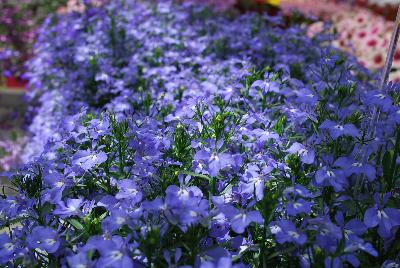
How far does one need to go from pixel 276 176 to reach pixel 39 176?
0.79 meters

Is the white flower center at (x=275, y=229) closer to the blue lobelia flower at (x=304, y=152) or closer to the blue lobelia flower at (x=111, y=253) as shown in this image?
the blue lobelia flower at (x=304, y=152)

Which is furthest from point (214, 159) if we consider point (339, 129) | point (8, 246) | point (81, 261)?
point (8, 246)

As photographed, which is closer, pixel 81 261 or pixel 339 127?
pixel 81 261

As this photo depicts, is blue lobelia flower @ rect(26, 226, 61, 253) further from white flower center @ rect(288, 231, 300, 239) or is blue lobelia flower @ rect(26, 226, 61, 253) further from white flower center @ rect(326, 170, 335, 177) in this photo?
white flower center @ rect(326, 170, 335, 177)

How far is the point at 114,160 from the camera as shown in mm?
1731

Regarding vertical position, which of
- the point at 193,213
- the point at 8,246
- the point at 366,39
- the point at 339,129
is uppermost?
the point at 339,129

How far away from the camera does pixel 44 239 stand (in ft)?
4.55

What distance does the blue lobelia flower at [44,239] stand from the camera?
1.38 meters

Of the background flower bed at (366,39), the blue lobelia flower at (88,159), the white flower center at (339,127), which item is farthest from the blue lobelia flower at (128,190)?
the background flower bed at (366,39)

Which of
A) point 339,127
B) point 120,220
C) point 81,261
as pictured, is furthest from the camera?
point 339,127

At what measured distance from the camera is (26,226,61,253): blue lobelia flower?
138 centimetres

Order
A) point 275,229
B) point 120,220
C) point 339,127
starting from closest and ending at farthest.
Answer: point 120,220
point 275,229
point 339,127

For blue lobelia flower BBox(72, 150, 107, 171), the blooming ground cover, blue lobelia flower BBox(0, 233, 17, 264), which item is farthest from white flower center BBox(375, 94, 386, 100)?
blue lobelia flower BBox(0, 233, 17, 264)

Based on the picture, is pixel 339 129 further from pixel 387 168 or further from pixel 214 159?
pixel 214 159
